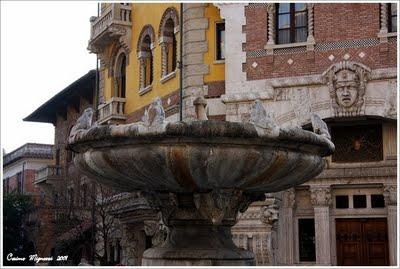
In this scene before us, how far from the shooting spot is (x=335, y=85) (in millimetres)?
19719

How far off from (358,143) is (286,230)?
3.00 m

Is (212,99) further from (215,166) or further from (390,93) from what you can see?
(215,166)

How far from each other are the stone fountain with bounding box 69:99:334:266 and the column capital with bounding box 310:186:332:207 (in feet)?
31.7

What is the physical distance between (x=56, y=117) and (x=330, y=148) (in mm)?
31622

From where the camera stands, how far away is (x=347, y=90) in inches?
770

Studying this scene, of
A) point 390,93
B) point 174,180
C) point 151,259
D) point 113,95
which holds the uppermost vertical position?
point 113,95

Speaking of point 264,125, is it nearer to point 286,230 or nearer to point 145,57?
point 286,230

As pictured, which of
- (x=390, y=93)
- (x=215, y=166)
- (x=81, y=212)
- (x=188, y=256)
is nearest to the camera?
(x=215, y=166)

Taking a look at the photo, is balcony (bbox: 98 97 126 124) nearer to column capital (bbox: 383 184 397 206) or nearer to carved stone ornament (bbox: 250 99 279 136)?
column capital (bbox: 383 184 397 206)

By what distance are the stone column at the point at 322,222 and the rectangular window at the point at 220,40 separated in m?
4.85

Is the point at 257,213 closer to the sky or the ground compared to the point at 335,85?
closer to the ground

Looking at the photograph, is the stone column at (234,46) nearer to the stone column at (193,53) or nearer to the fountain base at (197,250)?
the stone column at (193,53)

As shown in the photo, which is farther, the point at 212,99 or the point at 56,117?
the point at 56,117

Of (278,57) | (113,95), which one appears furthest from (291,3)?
(113,95)
